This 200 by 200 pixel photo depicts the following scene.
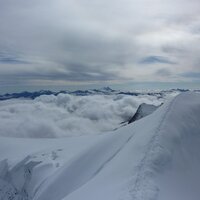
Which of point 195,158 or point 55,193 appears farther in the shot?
point 55,193

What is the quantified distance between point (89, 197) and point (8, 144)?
3277 centimetres

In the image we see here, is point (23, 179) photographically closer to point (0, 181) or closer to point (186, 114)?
point (0, 181)

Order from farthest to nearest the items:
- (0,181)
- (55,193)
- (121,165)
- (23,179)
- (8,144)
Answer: (8,144)
(0,181)
(23,179)
(55,193)
(121,165)

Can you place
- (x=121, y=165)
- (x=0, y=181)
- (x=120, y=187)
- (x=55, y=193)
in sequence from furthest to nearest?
(x=0, y=181)
(x=55, y=193)
(x=121, y=165)
(x=120, y=187)

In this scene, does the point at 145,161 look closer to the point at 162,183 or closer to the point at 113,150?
the point at 162,183

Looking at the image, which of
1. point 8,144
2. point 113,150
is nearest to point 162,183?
point 113,150

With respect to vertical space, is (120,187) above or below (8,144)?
above

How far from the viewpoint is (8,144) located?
41.0 m

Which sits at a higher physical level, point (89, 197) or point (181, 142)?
point (181, 142)

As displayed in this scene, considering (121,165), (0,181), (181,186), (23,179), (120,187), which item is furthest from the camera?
(0,181)

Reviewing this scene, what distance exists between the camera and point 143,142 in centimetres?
1387

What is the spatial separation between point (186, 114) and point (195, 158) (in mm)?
3908

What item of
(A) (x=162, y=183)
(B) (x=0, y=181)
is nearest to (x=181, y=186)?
(A) (x=162, y=183)

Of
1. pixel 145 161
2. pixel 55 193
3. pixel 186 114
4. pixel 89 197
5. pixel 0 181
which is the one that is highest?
pixel 186 114
